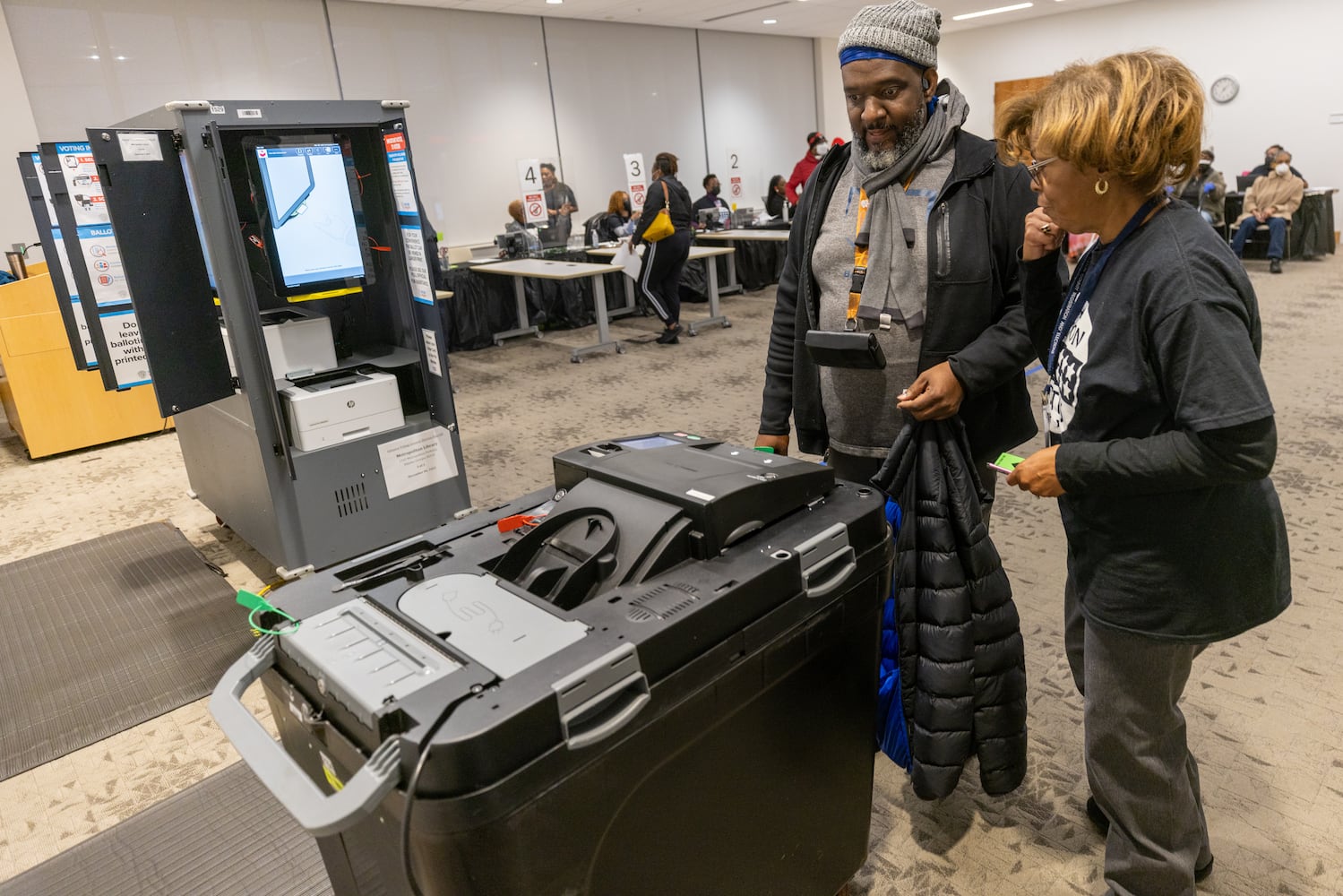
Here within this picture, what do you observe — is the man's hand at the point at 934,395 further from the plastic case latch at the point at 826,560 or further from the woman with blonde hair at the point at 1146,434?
the plastic case latch at the point at 826,560

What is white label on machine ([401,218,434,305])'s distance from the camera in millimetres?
2842

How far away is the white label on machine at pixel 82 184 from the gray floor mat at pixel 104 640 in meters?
1.28

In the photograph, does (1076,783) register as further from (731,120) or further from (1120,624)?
(731,120)

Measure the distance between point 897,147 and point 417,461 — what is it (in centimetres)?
210

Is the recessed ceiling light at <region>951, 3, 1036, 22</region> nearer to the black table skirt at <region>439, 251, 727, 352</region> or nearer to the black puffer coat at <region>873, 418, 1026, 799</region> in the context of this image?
the black table skirt at <region>439, 251, 727, 352</region>

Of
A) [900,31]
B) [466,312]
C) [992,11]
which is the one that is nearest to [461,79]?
[466,312]

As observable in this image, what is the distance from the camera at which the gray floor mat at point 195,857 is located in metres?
1.68

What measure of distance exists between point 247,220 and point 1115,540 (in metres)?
2.69

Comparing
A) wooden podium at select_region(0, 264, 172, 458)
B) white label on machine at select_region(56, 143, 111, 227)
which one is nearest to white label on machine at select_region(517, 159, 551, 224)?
wooden podium at select_region(0, 264, 172, 458)

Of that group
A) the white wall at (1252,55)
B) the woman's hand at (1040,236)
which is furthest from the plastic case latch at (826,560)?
the white wall at (1252,55)

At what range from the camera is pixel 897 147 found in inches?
59.2

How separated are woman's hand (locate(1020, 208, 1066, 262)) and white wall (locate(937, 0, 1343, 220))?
1008 centimetres

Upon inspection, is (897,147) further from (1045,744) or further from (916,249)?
(1045,744)

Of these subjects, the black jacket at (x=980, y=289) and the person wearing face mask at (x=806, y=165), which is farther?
the person wearing face mask at (x=806, y=165)
